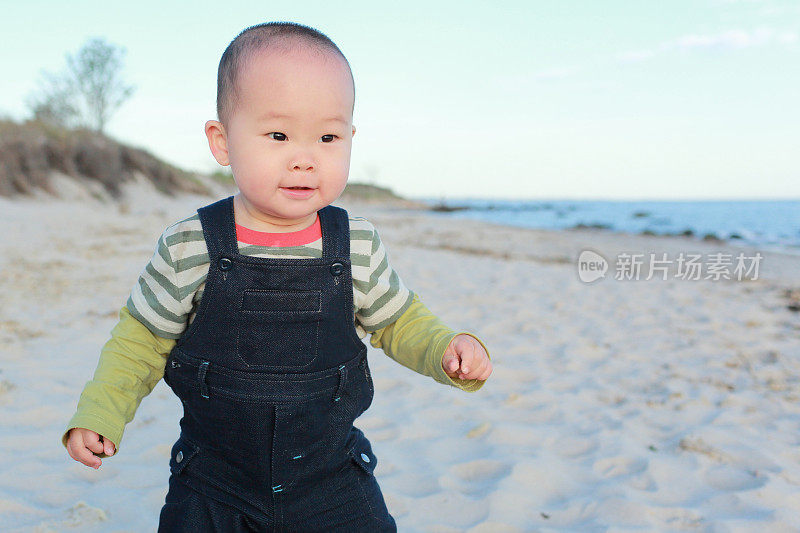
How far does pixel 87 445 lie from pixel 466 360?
0.87 m

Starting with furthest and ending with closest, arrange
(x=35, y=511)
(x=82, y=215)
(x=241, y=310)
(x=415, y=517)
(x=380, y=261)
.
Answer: (x=82, y=215) → (x=415, y=517) → (x=35, y=511) → (x=380, y=261) → (x=241, y=310)

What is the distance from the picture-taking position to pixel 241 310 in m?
1.42

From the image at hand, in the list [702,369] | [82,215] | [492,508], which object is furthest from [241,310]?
[82,215]

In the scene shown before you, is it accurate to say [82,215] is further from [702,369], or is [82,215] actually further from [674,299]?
[702,369]

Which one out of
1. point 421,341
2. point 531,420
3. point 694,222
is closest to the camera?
point 421,341

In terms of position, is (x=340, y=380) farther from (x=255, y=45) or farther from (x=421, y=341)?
(x=255, y=45)

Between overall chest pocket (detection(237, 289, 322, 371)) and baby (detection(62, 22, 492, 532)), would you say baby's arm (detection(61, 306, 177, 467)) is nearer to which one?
baby (detection(62, 22, 492, 532))

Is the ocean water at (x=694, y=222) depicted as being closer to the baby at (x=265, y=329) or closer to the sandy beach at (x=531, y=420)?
the sandy beach at (x=531, y=420)

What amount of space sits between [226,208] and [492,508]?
1458 millimetres

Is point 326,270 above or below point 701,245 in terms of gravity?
above

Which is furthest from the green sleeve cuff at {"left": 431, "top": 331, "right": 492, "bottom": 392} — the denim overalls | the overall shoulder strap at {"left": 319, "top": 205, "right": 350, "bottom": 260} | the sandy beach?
the sandy beach

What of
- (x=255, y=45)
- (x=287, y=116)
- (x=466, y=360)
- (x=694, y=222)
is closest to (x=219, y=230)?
(x=287, y=116)

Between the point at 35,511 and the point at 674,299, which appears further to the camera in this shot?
the point at 674,299

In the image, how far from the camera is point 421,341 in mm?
1588
